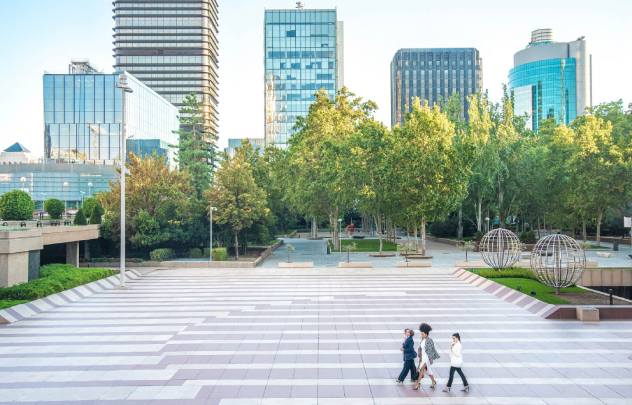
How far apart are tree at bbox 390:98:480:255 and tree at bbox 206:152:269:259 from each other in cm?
1185

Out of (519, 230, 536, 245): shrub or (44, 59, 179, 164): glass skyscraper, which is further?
(44, 59, 179, 164): glass skyscraper

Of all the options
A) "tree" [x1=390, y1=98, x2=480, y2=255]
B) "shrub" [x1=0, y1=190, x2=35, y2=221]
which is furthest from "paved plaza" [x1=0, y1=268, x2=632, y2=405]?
"tree" [x1=390, y1=98, x2=480, y2=255]

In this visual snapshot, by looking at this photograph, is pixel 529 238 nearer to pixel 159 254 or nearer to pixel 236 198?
pixel 236 198

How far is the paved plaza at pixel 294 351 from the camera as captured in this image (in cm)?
960

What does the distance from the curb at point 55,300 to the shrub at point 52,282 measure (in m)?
0.26

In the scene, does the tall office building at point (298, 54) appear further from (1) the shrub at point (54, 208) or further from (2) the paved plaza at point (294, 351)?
(2) the paved plaza at point (294, 351)

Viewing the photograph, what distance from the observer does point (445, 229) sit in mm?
55906

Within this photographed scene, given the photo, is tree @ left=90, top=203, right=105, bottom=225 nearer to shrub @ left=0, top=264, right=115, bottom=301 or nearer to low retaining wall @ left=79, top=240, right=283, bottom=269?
low retaining wall @ left=79, top=240, right=283, bottom=269

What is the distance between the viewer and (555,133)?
2002 inches

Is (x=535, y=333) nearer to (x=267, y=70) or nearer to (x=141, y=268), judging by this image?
(x=141, y=268)

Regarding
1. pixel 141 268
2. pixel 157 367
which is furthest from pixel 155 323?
pixel 141 268

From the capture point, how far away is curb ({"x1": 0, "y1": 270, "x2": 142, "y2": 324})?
16.4 m

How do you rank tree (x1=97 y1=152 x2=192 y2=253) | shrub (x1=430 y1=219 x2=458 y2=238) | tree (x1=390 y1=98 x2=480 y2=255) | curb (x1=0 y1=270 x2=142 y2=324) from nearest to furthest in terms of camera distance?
curb (x1=0 y1=270 x2=142 y2=324), tree (x1=97 y1=152 x2=192 y2=253), tree (x1=390 y1=98 x2=480 y2=255), shrub (x1=430 y1=219 x2=458 y2=238)

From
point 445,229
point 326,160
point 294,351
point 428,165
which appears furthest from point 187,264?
point 445,229
